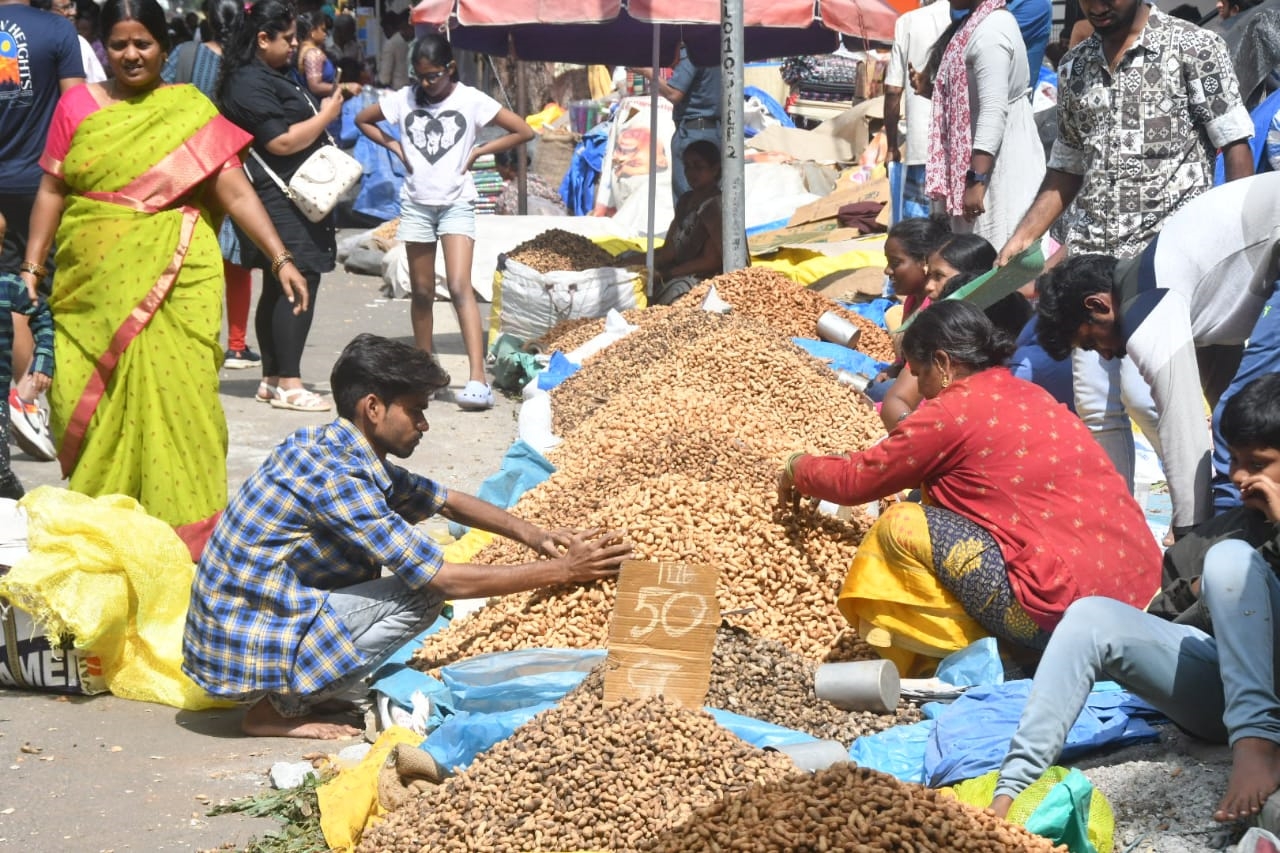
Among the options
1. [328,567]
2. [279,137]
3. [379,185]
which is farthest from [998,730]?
[379,185]

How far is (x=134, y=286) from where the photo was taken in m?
4.36

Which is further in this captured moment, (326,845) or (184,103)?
(184,103)

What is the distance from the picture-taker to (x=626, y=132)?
12.0 metres

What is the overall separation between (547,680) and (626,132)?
30.0 feet

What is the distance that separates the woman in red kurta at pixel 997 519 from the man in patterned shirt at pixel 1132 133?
0.95m

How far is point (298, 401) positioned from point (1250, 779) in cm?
467

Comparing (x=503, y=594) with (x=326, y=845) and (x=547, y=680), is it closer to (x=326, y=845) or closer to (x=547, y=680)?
(x=547, y=680)

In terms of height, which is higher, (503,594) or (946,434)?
(946,434)

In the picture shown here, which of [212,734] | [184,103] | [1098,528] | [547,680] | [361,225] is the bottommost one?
[361,225]

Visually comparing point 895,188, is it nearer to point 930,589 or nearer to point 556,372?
point 556,372

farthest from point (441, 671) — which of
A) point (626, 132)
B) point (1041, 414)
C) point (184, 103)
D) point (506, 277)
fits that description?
point (626, 132)

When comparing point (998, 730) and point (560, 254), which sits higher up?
point (998, 730)

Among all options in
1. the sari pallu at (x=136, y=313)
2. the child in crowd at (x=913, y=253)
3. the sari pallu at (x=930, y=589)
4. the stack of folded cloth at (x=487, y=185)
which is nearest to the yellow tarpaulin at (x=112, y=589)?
the sari pallu at (x=136, y=313)

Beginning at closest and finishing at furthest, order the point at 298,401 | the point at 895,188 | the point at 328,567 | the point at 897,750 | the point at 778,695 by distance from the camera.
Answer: the point at 897,750 < the point at 778,695 < the point at 328,567 < the point at 298,401 < the point at 895,188
